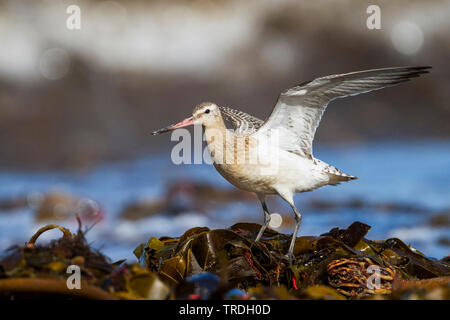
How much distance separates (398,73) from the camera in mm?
2967

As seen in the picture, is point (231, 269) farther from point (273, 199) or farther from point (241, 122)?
point (273, 199)

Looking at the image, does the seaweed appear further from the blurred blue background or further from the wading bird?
the blurred blue background

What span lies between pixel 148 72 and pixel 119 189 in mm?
2691

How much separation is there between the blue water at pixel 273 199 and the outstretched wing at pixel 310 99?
2.42 m

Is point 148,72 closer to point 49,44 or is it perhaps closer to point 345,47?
point 49,44

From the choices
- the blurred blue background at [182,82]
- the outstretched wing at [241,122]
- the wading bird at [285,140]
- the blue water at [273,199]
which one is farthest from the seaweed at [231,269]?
the blurred blue background at [182,82]

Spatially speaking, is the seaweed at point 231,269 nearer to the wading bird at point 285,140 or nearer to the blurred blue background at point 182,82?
the wading bird at point 285,140

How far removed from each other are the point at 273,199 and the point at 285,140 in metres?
3.79

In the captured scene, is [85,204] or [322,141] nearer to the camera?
[85,204]

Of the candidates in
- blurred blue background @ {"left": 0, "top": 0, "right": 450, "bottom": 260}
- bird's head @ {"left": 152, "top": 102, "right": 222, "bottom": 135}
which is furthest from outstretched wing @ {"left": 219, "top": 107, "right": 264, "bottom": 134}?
blurred blue background @ {"left": 0, "top": 0, "right": 450, "bottom": 260}

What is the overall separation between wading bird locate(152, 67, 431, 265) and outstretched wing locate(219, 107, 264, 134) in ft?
0.22

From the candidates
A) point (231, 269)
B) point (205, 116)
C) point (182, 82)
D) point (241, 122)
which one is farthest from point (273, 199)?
point (231, 269)

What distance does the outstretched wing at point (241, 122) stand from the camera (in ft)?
11.8
